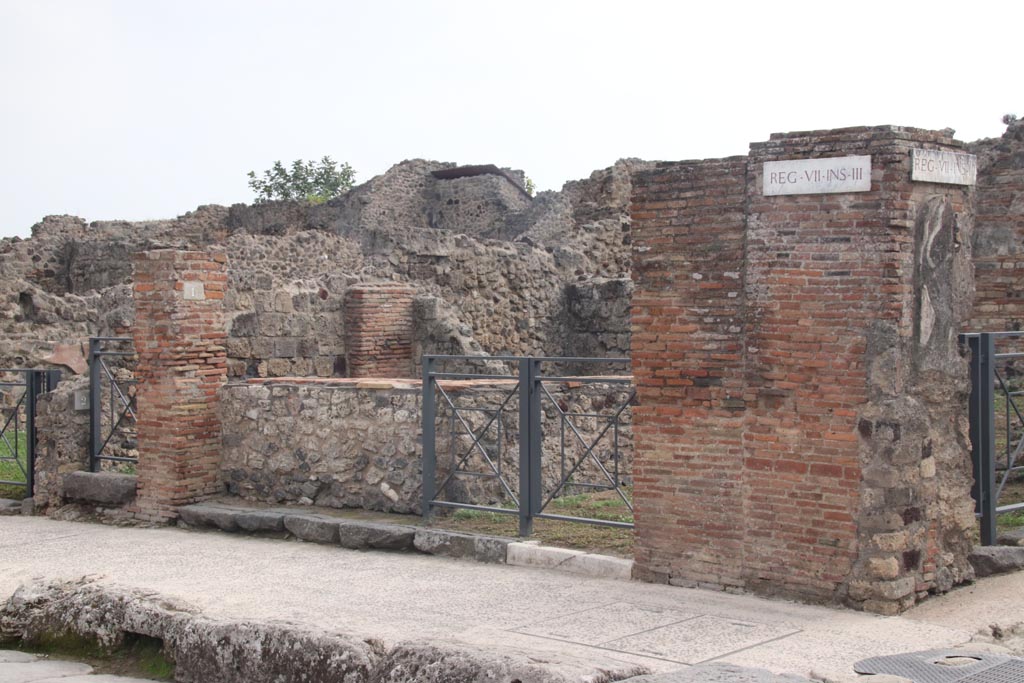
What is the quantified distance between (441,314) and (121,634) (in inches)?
333

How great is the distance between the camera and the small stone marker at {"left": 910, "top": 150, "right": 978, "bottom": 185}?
21.8 ft

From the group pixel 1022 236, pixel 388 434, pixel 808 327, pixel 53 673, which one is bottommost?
pixel 53 673

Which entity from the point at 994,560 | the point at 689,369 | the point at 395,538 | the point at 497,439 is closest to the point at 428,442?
the point at 497,439

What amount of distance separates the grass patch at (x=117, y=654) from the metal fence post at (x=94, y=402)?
13.4 feet

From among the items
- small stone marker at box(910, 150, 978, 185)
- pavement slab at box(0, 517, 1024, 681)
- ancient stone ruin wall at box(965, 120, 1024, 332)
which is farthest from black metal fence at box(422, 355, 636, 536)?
ancient stone ruin wall at box(965, 120, 1024, 332)

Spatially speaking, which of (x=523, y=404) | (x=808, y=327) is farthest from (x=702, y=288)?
(x=523, y=404)

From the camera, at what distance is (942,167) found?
6797 millimetres

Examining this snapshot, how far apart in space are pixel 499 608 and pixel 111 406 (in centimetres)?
611

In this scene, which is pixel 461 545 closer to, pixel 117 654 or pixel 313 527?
pixel 313 527

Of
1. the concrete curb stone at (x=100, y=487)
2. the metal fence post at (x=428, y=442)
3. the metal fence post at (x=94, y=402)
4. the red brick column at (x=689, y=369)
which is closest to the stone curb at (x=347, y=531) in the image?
the metal fence post at (x=428, y=442)

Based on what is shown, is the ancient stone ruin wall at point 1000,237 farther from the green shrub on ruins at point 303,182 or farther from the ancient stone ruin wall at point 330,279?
the green shrub on ruins at point 303,182

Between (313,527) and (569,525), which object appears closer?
(569,525)

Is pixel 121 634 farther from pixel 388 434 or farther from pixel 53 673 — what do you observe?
pixel 388 434

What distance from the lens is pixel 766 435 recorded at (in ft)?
23.0
